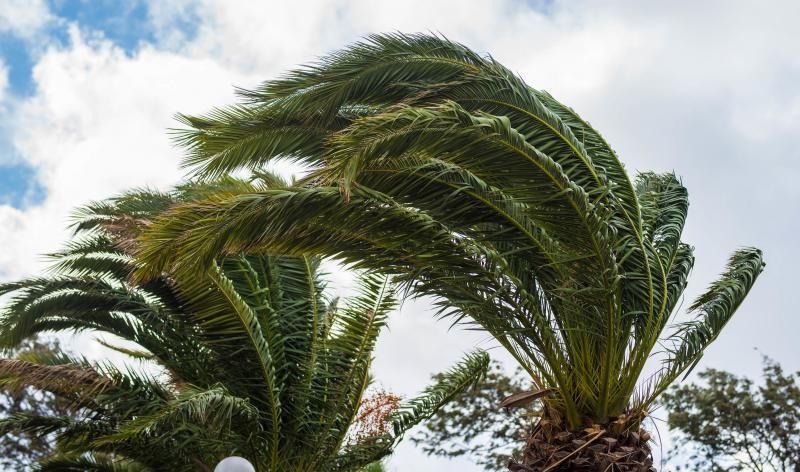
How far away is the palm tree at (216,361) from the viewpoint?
36.4ft

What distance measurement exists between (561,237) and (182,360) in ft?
21.1

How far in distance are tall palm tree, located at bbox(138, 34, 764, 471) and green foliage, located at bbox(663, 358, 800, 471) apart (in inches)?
575

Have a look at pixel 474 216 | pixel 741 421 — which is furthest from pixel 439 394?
pixel 741 421

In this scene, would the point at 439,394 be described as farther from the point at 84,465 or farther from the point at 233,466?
the point at 233,466

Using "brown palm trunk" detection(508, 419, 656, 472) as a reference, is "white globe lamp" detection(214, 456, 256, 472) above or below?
below

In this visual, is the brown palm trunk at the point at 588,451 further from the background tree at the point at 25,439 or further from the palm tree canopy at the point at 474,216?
the background tree at the point at 25,439

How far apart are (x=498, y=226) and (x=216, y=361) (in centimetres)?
545

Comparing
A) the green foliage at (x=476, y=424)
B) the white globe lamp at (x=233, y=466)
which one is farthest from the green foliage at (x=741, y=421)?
the white globe lamp at (x=233, y=466)

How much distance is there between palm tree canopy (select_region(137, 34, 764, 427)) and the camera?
6.45 m

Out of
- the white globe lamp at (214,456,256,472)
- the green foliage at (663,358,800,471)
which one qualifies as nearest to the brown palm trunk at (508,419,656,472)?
the white globe lamp at (214,456,256,472)

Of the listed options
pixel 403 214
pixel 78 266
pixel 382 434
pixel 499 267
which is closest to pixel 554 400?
pixel 499 267

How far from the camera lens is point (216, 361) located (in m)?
12.0

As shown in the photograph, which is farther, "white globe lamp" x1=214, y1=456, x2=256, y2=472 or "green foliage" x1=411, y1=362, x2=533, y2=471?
"green foliage" x1=411, y1=362, x2=533, y2=471

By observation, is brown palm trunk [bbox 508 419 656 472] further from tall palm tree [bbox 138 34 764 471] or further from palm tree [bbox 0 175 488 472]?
palm tree [bbox 0 175 488 472]
